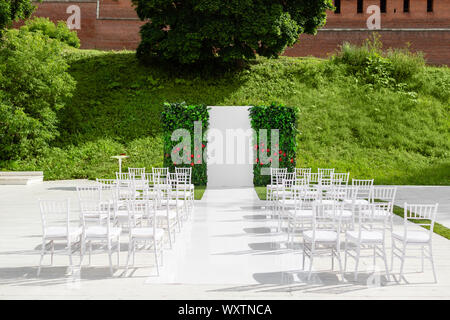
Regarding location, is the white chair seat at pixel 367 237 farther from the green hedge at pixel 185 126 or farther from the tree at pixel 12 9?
the tree at pixel 12 9

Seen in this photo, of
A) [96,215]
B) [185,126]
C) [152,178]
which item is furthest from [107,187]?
[185,126]

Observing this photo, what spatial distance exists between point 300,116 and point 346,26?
566 inches

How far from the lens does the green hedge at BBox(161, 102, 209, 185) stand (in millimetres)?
16969

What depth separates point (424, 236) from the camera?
5805 mm

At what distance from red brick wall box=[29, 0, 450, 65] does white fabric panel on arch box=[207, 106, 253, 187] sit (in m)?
19.1

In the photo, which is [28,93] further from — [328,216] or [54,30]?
[328,216]

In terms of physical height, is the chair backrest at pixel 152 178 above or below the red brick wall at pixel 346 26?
below

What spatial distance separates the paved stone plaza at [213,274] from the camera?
5.10 m

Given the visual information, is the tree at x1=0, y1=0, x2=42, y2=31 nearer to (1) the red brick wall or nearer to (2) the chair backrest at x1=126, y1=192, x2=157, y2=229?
(1) the red brick wall

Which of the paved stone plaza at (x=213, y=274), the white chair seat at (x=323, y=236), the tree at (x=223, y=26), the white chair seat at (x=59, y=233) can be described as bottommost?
the paved stone plaza at (x=213, y=274)

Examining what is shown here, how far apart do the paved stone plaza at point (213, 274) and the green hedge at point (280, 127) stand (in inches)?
327

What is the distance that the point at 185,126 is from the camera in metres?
17.1

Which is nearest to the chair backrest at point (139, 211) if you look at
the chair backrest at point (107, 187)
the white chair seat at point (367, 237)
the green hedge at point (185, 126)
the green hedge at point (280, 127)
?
the chair backrest at point (107, 187)

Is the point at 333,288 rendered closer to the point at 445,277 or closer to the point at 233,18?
the point at 445,277
